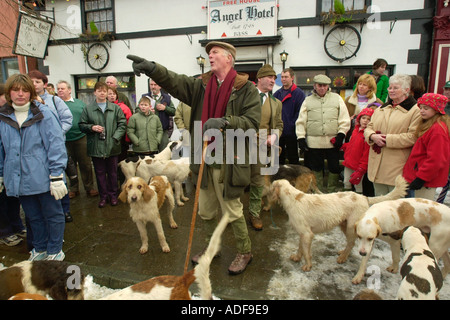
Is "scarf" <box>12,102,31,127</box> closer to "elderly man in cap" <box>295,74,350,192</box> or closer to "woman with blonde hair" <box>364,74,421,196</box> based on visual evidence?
"elderly man in cap" <box>295,74,350,192</box>

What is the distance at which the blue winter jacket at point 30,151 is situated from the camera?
297 centimetres

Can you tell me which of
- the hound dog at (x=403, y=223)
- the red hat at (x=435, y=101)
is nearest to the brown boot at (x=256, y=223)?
the hound dog at (x=403, y=223)

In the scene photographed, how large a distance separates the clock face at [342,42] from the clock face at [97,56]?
→ 8272 mm

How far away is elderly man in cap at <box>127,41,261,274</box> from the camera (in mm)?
2725

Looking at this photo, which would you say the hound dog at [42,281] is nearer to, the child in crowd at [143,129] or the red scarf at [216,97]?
the red scarf at [216,97]

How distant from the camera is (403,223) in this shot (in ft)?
8.98

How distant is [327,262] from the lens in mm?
3219

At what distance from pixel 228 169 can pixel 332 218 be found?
1.44m

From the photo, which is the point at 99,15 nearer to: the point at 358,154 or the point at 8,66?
the point at 8,66

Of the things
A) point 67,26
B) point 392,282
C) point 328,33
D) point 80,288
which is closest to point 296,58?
point 328,33

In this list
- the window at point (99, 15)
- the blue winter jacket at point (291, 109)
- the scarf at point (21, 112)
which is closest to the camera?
the scarf at point (21, 112)

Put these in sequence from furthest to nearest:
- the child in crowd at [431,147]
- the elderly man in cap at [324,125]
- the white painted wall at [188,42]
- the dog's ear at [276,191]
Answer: the white painted wall at [188,42]
the elderly man in cap at [324,125]
the dog's ear at [276,191]
the child in crowd at [431,147]

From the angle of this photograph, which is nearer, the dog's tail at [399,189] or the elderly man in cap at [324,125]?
the dog's tail at [399,189]

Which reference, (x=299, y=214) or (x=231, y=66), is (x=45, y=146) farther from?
(x=299, y=214)
